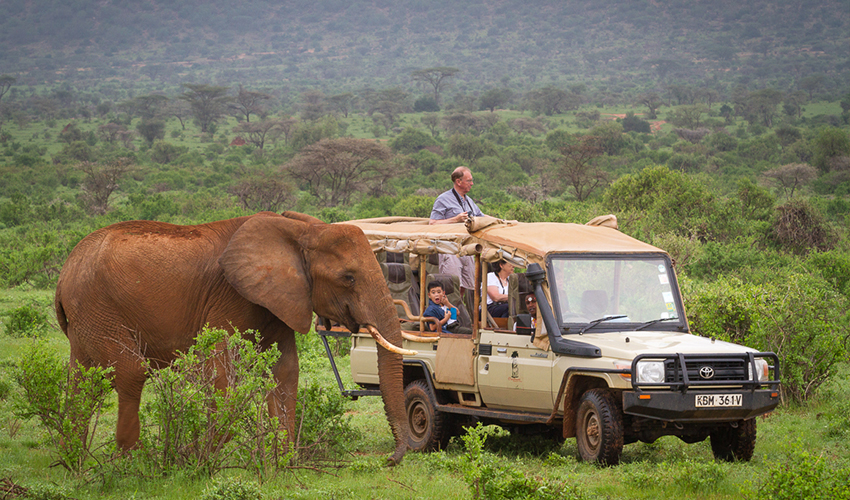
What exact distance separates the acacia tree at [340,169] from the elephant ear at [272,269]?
35.1 meters

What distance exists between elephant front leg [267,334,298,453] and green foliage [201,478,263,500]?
5.10 ft

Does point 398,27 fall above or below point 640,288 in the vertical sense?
above

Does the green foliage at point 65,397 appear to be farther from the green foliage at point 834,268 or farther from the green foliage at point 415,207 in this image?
the green foliage at point 415,207

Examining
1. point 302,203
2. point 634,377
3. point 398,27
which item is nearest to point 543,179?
point 302,203

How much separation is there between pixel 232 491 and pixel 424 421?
3.63m

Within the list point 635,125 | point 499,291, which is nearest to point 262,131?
point 635,125

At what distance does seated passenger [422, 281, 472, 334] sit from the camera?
8.68 m

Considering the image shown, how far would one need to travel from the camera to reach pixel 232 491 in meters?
5.43

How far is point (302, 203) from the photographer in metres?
39.2

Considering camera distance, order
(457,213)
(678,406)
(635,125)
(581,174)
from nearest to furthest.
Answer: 1. (678,406)
2. (457,213)
3. (581,174)
4. (635,125)

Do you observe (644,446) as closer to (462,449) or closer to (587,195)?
(462,449)

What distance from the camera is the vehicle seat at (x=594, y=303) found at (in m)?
7.62

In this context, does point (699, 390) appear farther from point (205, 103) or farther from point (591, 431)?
point (205, 103)

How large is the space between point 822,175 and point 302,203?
24703 millimetres
